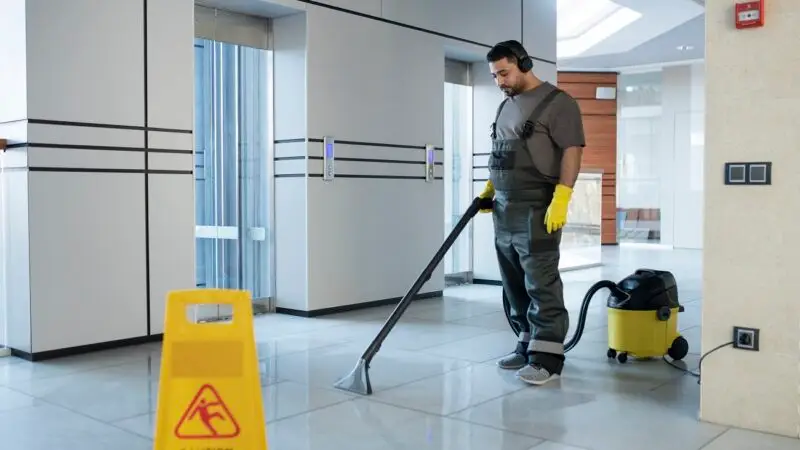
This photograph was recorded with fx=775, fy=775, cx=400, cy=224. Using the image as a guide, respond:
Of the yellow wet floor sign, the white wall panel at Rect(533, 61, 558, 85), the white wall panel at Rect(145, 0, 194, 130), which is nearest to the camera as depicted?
the yellow wet floor sign

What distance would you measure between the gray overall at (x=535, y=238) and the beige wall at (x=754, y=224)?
2.75 feet

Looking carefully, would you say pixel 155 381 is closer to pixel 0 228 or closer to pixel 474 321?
pixel 0 228

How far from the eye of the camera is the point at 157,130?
4.61 m

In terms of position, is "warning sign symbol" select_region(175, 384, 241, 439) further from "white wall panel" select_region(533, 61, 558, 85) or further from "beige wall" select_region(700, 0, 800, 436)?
"white wall panel" select_region(533, 61, 558, 85)

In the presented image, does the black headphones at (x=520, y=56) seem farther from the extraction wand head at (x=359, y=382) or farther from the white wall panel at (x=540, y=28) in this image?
the white wall panel at (x=540, y=28)

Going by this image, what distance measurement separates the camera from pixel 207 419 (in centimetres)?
184

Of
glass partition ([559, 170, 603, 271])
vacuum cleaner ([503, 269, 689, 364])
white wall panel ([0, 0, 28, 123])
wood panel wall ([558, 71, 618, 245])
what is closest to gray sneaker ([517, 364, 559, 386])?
vacuum cleaner ([503, 269, 689, 364])

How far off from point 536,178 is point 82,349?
2.65 meters

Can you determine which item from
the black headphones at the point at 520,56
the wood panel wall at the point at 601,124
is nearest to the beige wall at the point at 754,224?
the black headphones at the point at 520,56

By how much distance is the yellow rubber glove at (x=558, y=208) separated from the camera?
3521 millimetres

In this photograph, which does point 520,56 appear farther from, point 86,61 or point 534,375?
point 86,61

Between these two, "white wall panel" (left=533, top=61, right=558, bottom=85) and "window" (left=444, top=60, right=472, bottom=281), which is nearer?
"window" (left=444, top=60, right=472, bottom=281)

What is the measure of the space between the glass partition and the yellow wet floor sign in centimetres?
749

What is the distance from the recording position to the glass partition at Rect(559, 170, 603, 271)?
910cm
